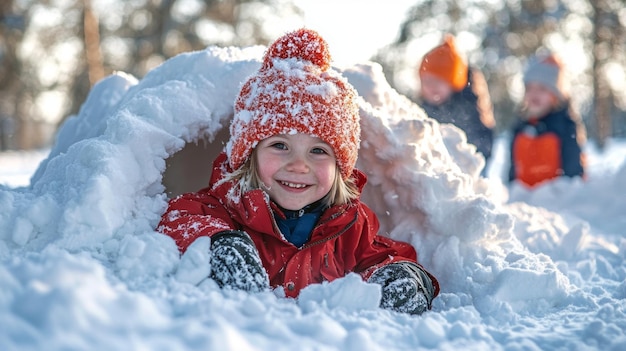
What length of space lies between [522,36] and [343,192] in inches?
662

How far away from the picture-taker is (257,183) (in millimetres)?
2619

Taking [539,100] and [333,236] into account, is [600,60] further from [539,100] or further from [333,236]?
[333,236]

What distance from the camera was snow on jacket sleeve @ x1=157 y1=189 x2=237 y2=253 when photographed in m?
2.28

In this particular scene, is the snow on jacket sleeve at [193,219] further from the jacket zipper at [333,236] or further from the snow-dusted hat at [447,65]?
the snow-dusted hat at [447,65]

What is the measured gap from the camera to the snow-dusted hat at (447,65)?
6.31 m

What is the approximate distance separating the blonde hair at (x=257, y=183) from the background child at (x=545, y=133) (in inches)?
182

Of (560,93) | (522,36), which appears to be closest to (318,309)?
(560,93)

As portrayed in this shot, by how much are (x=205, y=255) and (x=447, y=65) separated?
193 inches

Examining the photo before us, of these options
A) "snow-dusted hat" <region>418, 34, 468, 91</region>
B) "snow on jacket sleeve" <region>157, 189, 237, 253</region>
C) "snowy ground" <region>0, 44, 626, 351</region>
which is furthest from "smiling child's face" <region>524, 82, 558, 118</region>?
"snow on jacket sleeve" <region>157, 189, 237, 253</region>

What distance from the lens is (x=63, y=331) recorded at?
127cm

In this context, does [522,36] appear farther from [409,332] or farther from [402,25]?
[409,332]

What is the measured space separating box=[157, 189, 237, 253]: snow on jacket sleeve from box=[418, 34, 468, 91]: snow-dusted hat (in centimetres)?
420

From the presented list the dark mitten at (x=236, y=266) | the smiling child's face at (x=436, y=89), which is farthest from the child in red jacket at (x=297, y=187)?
the smiling child's face at (x=436, y=89)

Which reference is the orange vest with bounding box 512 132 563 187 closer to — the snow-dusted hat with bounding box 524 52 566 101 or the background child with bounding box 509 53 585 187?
the background child with bounding box 509 53 585 187
